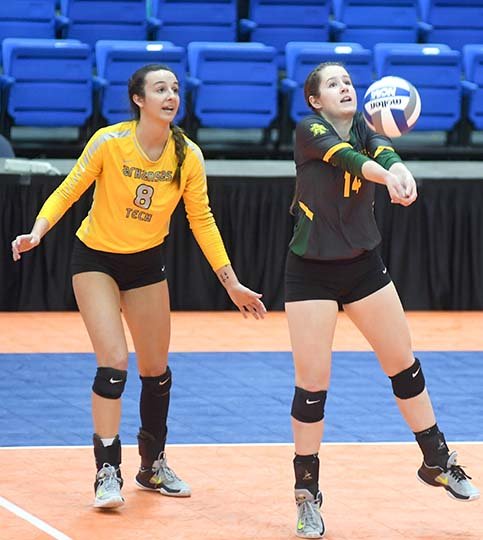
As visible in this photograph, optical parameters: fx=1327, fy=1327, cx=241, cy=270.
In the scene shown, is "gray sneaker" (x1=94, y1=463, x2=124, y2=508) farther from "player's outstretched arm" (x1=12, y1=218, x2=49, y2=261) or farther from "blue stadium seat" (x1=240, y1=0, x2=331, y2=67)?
"blue stadium seat" (x1=240, y1=0, x2=331, y2=67)

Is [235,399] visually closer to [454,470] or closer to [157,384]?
[157,384]

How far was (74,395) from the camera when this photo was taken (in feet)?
25.6

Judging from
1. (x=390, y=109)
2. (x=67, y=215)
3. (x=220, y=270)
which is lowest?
(x=67, y=215)

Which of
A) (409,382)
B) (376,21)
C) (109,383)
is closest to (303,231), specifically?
(409,382)

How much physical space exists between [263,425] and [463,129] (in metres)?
5.91

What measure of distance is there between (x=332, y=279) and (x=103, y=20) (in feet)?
24.6

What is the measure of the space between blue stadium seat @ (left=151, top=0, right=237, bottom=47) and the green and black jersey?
7212 millimetres

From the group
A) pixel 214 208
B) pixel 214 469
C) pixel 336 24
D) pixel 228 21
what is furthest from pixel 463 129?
pixel 214 469

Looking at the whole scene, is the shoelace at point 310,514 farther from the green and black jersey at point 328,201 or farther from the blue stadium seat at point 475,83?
the blue stadium seat at point 475,83

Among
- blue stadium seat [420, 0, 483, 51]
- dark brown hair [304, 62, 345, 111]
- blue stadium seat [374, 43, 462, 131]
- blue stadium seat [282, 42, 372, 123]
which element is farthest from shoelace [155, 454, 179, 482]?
blue stadium seat [420, 0, 483, 51]

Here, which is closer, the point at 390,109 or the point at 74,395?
the point at 390,109

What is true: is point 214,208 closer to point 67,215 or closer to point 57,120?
point 67,215

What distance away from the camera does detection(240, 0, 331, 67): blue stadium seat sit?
1250 cm

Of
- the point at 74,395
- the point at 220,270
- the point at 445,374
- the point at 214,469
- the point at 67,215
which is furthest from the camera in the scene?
the point at 67,215
